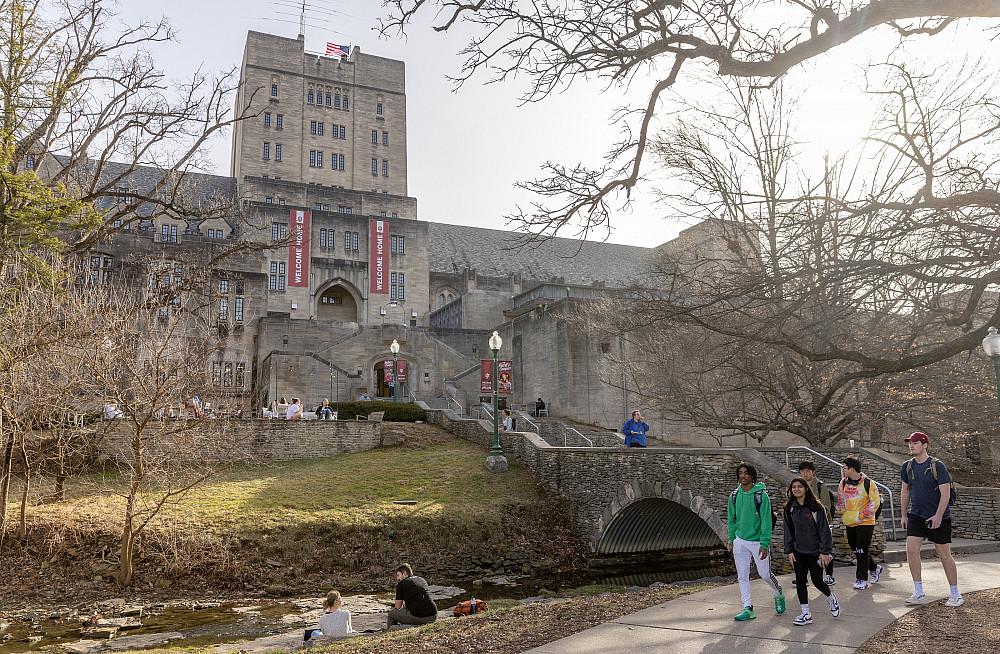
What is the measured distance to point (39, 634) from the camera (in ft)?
41.9

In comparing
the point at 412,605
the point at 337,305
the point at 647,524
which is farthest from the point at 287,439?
the point at 337,305

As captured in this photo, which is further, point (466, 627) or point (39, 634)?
point (39, 634)

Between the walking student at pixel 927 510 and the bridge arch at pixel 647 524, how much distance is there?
32.0 ft

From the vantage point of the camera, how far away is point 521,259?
68250 millimetres

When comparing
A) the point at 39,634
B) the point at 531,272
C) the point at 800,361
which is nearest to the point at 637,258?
the point at 531,272

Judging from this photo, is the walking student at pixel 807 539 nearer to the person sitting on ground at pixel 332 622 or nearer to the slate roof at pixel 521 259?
the person sitting on ground at pixel 332 622

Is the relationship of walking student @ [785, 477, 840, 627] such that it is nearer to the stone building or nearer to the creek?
the creek

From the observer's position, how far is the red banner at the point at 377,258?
179 ft

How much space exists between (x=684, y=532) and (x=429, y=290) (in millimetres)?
41815

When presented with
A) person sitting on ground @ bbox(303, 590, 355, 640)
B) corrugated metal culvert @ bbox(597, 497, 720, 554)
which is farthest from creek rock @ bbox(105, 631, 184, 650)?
corrugated metal culvert @ bbox(597, 497, 720, 554)

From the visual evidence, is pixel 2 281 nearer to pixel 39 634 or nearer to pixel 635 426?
pixel 39 634

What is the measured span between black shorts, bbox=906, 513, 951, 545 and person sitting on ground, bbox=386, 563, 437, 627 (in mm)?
7217

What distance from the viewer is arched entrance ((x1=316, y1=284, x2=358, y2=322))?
5512cm

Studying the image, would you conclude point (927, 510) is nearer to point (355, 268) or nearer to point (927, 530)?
point (927, 530)
